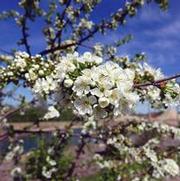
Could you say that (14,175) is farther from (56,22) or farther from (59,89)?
(59,89)

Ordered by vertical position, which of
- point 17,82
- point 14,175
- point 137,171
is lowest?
point 17,82

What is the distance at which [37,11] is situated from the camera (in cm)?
666

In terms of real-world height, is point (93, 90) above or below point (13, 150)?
below

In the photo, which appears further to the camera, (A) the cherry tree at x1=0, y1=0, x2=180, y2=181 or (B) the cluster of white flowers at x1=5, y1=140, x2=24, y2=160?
(B) the cluster of white flowers at x1=5, y1=140, x2=24, y2=160

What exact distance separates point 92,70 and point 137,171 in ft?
20.8

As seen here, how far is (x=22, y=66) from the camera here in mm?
3734

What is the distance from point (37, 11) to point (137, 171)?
11.6 feet

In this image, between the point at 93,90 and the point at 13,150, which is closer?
the point at 93,90

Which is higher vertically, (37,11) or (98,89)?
(37,11)

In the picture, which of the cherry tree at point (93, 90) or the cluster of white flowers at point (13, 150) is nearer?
the cherry tree at point (93, 90)

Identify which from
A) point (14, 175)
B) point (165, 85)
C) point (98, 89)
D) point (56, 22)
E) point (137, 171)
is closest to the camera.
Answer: point (98, 89)

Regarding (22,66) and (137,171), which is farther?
(137,171)

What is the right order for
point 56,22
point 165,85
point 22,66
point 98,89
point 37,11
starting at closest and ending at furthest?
point 98,89
point 165,85
point 22,66
point 56,22
point 37,11

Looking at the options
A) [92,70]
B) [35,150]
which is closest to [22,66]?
[92,70]
